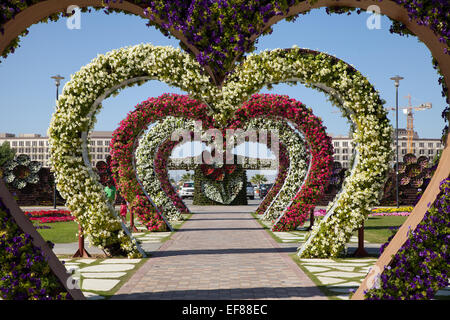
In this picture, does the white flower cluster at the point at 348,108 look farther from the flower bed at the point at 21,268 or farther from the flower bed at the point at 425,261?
the flower bed at the point at 21,268

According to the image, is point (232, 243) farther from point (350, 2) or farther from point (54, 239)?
point (350, 2)

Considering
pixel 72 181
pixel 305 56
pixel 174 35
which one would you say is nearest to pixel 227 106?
pixel 174 35

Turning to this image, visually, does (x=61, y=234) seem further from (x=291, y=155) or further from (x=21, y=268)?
(x=21, y=268)

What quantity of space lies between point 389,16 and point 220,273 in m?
4.67

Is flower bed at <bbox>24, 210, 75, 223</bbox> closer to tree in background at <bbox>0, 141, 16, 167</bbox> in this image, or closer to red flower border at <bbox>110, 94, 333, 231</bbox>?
red flower border at <bbox>110, 94, 333, 231</bbox>


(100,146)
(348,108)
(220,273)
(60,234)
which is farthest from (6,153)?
(100,146)

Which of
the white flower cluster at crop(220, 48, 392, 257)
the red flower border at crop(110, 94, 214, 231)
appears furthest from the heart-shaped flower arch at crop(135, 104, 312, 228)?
the white flower cluster at crop(220, 48, 392, 257)

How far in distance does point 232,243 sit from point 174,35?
23.6 feet

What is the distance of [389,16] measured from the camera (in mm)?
4785

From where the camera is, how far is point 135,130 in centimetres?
1261

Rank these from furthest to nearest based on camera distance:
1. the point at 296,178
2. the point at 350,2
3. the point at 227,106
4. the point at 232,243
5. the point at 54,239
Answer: the point at 296,178 < the point at 54,239 < the point at 232,243 < the point at 227,106 < the point at 350,2
